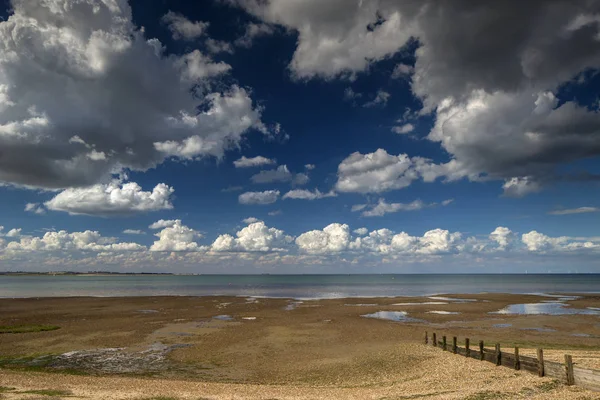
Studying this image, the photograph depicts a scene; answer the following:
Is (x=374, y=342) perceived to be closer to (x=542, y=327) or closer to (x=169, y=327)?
(x=542, y=327)

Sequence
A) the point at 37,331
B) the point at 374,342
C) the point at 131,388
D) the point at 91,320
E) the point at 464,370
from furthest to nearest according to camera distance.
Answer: the point at 91,320
the point at 37,331
the point at 374,342
the point at 464,370
the point at 131,388

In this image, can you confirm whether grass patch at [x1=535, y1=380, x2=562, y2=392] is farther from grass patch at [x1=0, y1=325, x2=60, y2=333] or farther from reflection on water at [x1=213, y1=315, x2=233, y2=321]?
grass patch at [x1=0, y1=325, x2=60, y2=333]

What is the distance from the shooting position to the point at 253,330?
44.9 metres

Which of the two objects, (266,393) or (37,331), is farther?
(37,331)

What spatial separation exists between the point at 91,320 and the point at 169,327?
14.6 m

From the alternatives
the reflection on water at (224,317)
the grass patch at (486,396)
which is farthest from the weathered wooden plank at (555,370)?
the reflection on water at (224,317)

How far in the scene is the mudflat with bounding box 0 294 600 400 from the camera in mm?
20797

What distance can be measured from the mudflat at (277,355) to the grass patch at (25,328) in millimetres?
216

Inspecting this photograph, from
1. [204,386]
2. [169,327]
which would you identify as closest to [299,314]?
[169,327]

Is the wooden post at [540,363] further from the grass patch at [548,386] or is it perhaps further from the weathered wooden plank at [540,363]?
the grass patch at [548,386]

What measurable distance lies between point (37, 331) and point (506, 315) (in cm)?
6360

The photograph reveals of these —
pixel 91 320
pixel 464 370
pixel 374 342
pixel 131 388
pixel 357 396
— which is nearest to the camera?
pixel 357 396

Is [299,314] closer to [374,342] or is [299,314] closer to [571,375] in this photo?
[374,342]

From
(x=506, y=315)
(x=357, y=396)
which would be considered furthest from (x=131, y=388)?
(x=506, y=315)
